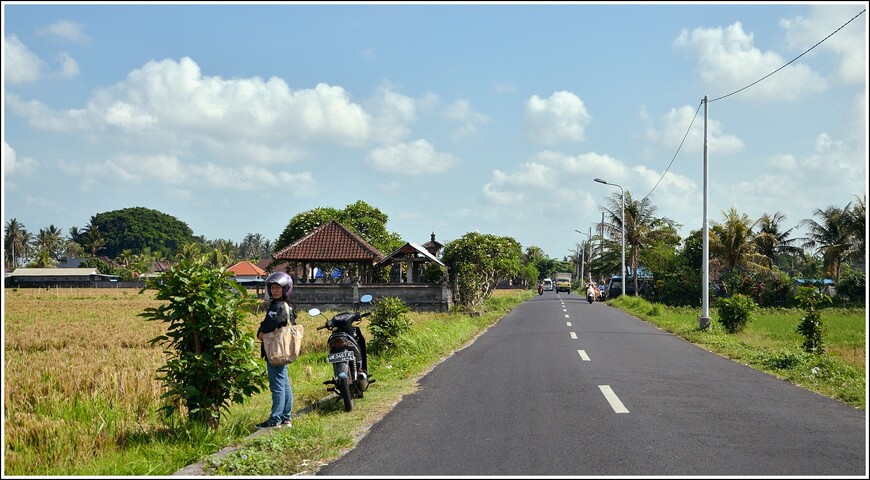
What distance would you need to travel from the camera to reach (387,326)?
14.8 metres

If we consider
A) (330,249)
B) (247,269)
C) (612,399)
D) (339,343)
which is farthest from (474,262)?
(247,269)

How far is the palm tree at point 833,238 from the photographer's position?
4384 centimetres

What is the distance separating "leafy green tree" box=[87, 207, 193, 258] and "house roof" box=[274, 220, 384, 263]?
75.0m

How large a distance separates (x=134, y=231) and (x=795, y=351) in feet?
342

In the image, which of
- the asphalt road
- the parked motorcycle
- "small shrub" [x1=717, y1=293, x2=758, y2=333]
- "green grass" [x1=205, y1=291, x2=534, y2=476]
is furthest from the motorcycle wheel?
"small shrub" [x1=717, y1=293, x2=758, y2=333]

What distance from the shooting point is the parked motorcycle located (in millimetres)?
8602

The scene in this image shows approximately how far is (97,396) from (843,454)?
25.4 feet

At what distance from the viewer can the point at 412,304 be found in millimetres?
34062

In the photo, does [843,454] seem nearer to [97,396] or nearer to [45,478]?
[45,478]

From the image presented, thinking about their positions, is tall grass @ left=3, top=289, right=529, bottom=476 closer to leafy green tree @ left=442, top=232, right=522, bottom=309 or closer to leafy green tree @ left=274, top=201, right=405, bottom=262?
leafy green tree @ left=442, top=232, right=522, bottom=309

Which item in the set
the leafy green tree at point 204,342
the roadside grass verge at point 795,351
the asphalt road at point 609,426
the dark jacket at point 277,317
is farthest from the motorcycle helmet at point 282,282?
the roadside grass verge at point 795,351

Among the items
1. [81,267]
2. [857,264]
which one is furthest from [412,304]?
[81,267]

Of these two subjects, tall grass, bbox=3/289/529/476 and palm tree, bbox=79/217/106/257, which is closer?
tall grass, bbox=3/289/529/476

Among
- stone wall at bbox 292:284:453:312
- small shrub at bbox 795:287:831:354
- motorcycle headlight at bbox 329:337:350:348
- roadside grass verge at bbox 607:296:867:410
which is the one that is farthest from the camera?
stone wall at bbox 292:284:453:312
